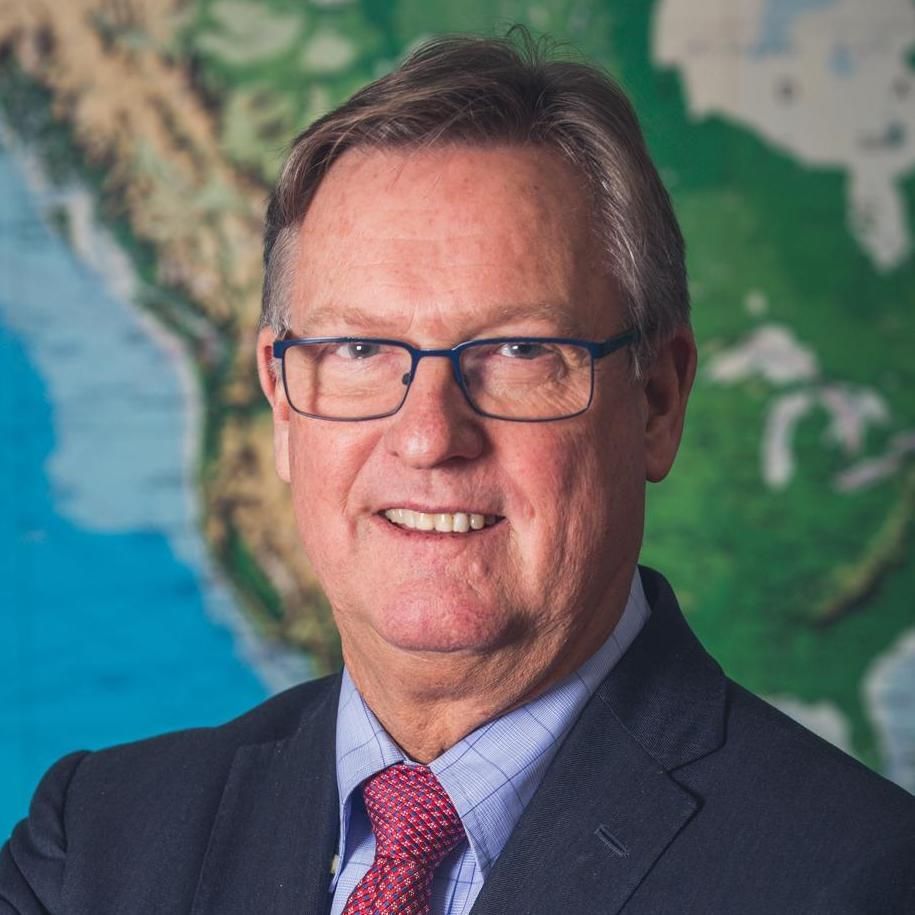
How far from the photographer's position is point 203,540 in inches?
148

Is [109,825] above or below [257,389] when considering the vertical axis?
below

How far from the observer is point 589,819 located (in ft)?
4.87

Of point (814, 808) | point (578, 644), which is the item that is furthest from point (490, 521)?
point (814, 808)

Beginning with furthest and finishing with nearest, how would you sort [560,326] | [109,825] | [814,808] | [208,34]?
[208,34] < [109,825] < [560,326] < [814,808]

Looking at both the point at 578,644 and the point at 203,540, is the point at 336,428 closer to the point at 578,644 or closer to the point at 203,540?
the point at 578,644

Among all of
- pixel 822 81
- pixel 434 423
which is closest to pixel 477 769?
pixel 434 423

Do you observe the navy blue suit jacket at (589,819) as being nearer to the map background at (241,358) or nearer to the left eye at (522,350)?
the left eye at (522,350)

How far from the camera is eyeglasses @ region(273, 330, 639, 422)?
1.52m

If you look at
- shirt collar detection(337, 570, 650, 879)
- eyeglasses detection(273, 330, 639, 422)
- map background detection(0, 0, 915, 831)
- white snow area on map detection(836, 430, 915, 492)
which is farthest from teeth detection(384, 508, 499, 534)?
white snow area on map detection(836, 430, 915, 492)

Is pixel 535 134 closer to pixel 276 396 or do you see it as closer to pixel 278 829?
pixel 276 396

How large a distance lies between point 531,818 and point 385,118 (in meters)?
0.77

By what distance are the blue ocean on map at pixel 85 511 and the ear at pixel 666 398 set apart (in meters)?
2.22

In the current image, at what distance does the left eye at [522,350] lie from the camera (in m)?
1.53

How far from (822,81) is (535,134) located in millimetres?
2393
